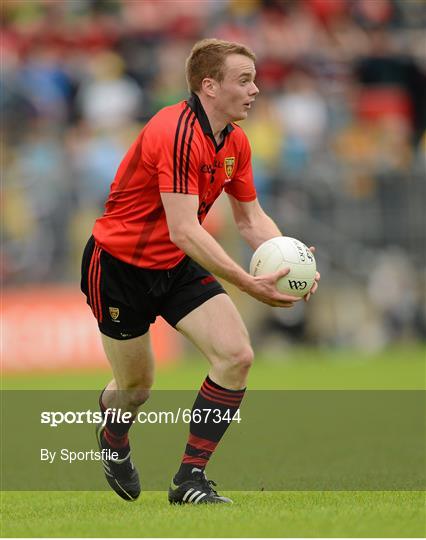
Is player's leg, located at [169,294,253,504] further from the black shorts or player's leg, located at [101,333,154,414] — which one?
player's leg, located at [101,333,154,414]

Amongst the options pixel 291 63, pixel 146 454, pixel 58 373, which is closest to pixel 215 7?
→ pixel 291 63

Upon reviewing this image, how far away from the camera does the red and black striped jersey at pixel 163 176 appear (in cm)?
661

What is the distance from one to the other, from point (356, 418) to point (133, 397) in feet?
12.9

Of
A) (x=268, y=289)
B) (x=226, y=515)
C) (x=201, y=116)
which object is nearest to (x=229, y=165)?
(x=201, y=116)

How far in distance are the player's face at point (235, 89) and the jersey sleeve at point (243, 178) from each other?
0.30 m

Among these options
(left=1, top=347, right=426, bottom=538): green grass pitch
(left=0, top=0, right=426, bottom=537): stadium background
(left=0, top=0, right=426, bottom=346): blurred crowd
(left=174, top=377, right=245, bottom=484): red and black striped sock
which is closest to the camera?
(left=1, top=347, right=426, bottom=538): green grass pitch

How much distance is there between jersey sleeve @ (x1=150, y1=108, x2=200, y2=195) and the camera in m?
6.57

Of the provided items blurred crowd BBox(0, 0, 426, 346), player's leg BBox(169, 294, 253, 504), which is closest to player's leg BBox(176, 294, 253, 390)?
player's leg BBox(169, 294, 253, 504)

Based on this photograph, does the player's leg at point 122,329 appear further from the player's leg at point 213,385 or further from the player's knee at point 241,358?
the player's knee at point 241,358

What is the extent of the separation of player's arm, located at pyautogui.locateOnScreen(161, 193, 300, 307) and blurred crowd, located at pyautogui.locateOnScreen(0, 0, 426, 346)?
10124 mm

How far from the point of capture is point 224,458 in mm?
8797

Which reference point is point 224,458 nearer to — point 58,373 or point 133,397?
point 133,397

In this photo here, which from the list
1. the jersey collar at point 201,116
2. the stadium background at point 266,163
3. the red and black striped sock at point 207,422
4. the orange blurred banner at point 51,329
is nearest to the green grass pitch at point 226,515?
the red and black striped sock at point 207,422

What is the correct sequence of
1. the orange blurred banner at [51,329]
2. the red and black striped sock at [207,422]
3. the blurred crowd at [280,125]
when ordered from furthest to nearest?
the blurred crowd at [280,125] < the orange blurred banner at [51,329] < the red and black striped sock at [207,422]
